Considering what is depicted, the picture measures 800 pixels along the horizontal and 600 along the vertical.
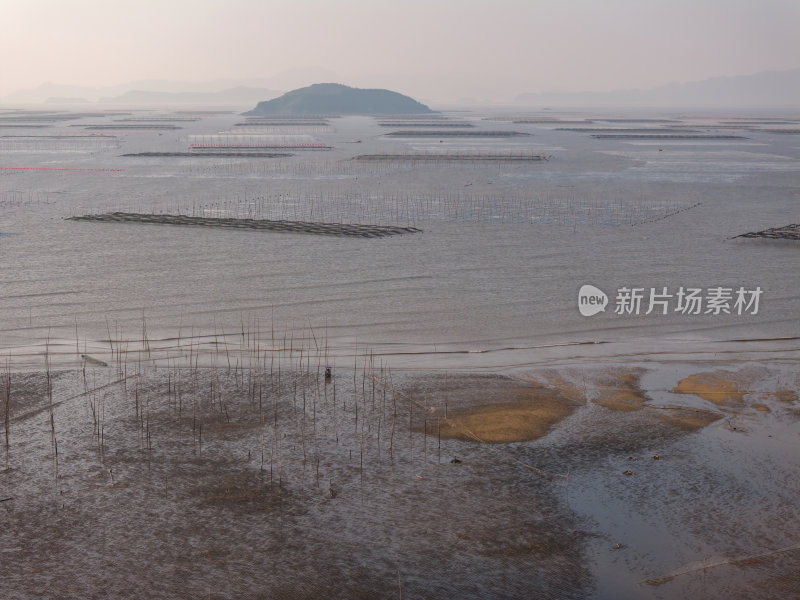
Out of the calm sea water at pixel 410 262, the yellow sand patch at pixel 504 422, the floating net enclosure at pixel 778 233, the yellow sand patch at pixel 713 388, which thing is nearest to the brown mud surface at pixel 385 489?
the yellow sand patch at pixel 504 422

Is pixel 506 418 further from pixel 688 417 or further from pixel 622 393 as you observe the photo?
pixel 688 417

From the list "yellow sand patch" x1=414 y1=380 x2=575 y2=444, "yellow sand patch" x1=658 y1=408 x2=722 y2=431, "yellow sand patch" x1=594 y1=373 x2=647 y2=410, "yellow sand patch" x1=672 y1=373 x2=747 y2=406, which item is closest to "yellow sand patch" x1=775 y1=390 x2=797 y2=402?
"yellow sand patch" x1=672 y1=373 x2=747 y2=406

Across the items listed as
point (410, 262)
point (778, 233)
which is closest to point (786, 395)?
point (410, 262)

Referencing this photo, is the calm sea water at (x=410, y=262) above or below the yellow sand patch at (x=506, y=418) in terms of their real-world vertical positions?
above

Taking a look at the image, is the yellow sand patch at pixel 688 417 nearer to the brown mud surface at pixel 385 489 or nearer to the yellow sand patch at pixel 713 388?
the brown mud surface at pixel 385 489

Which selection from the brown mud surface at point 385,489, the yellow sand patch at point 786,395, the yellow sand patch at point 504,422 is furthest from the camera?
A: the yellow sand patch at point 786,395

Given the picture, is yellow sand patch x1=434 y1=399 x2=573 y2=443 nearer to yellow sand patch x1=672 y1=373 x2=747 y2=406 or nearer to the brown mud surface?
the brown mud surface
